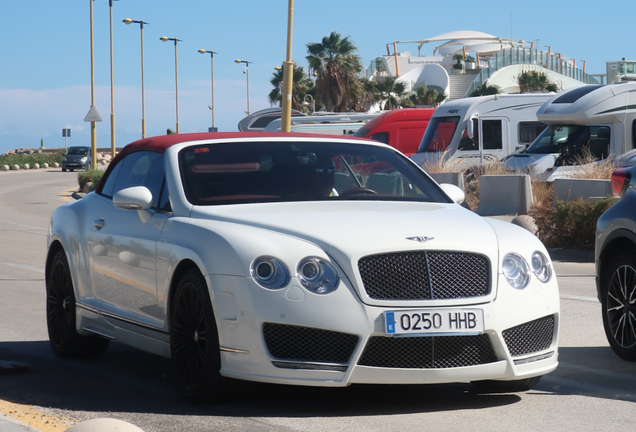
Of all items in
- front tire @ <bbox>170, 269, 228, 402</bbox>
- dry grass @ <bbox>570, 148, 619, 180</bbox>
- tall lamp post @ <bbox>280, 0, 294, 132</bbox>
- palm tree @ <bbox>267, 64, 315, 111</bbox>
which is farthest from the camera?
palm tree @ <bbox>267, 64, 315, 111</bbox>

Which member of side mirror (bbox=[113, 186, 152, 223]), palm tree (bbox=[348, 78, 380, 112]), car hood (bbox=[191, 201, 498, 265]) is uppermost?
palm tree (bbox=[348, 78, 380, 112])

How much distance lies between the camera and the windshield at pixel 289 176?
238 inches

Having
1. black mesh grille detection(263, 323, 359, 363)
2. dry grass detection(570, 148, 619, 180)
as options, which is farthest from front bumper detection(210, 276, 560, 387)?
dry grass detection(570, 148, 619, 180)

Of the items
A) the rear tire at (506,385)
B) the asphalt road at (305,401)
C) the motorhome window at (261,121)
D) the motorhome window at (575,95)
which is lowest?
the asphalt road at (305,401)

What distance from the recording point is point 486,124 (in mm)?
26859

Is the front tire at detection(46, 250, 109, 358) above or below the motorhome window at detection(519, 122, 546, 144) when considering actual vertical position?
below

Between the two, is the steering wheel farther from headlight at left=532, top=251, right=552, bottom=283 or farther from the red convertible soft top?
headlight at left=532, top=251, right=552, bottom=283

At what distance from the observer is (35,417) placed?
518 centimetres

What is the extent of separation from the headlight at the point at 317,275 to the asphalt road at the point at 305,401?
2.19 ft

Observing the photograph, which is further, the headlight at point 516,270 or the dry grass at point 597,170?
the dry grass at point 597,170

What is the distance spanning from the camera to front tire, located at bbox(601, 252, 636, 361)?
675 centimetres

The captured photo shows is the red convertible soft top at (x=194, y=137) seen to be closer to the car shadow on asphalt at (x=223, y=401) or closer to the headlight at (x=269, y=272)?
the car shadow on asphalt at (x=223, y=401)

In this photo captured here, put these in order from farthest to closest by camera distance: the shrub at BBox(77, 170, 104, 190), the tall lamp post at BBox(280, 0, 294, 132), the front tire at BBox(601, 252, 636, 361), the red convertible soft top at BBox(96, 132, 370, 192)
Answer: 1. the shrub at BBox(77, 170, 104, 190)
2. the tall lamp post at BBox(280, 0, 294, 132)
3. the front tire at BBox(601, 252, 636, 361)
4. the red convertible soft top at BBox(96, 132, 370, 192)

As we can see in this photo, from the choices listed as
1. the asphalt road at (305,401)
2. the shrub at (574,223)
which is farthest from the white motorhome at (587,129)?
the asphalt road at (305,401)
